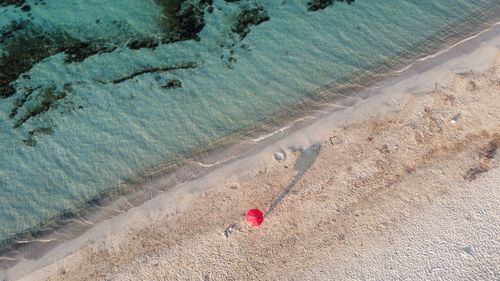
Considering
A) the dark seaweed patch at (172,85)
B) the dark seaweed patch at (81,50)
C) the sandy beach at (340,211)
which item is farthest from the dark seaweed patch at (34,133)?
the dark seaweed patch at (172,85)

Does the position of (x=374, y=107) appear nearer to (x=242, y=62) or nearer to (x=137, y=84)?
(x=242, y=62)

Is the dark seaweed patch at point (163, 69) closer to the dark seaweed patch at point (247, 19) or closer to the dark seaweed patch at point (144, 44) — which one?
the dark seaweed patch at point (144, 44)

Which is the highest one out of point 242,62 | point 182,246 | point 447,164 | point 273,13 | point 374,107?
point 273,13

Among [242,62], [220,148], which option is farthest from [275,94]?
[220,148]

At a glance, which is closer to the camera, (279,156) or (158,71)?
(279,156)

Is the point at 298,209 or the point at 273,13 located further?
the point at 273,13

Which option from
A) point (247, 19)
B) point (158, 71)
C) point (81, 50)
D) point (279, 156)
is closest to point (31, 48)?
point (81, 50)

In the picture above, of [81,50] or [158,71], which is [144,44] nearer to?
[158,71]
